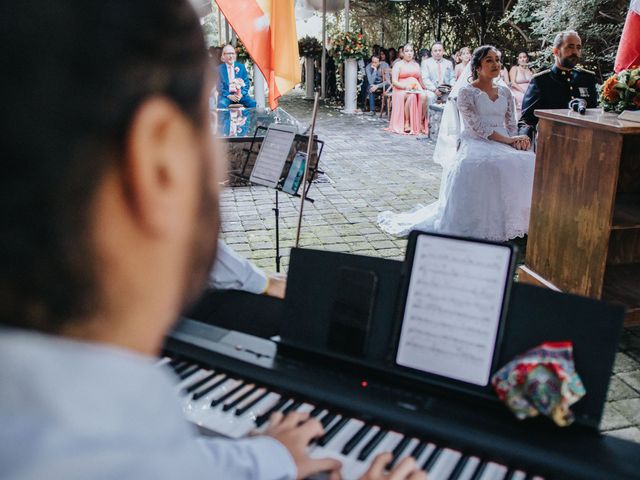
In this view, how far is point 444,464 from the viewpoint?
1.27 m

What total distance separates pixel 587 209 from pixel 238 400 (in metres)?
3.15

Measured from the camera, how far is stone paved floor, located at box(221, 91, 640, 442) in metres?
→ 3.25

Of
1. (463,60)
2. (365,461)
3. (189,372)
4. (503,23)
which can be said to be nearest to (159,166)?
(365,461)

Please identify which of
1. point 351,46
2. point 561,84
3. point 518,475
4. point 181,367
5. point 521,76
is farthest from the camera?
point 351,46

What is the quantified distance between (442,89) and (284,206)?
6.61 m

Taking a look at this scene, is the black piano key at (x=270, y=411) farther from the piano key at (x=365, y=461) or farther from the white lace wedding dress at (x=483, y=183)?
the white lace wedding dress at (x=483, y=183)

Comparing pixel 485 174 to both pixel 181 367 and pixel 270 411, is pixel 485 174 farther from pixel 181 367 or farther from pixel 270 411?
pixel 270 411

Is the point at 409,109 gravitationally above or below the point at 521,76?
below

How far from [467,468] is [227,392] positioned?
0.61 meters

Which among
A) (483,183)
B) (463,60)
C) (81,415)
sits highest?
(463,60)

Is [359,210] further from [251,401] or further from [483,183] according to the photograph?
[251,401]

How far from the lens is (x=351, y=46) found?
1508 centimetres

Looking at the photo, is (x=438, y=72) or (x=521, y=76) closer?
(x=521, y=76)

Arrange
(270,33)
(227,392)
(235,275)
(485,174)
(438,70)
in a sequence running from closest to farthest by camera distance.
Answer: (227,392)
(235,275)
(270,33)
(485,174)
(438,70)
